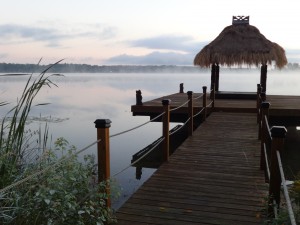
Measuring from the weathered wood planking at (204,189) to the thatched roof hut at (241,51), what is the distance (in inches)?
316

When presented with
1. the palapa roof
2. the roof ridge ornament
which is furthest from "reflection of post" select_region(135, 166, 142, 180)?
the roof ridge ornament

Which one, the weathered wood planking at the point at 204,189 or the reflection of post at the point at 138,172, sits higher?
the weathered wood planking at the point at 204,189

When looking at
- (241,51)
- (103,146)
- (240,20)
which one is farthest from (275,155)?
(240,20)

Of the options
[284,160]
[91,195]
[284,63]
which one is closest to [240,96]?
[284,63]

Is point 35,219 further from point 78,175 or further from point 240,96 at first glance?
point 240,96

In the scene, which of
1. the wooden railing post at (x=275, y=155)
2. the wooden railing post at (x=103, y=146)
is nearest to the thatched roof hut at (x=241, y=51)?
the wooden railing post at (x=275, y=155)

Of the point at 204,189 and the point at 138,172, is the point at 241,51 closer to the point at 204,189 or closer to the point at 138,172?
the point at 138,172

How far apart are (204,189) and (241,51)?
1154 centimetres

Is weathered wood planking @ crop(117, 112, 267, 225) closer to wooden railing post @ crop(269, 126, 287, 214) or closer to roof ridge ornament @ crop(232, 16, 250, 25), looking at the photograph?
wooden railing post @ crop(269, 126, 287, 214)

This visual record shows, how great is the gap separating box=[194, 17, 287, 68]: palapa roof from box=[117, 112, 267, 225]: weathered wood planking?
8.04 meters

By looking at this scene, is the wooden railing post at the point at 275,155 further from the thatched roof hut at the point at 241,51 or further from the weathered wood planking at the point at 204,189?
the thatched roof hut at the point at 241,51

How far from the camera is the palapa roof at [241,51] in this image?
14688mm

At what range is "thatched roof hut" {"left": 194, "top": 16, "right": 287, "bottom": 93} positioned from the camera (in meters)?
14.7

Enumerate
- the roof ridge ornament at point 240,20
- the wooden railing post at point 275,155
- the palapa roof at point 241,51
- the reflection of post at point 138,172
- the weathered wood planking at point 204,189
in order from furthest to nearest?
the roof ridge ornament at point 240,20 → the palapa roof at point 241,51 → the reflection of post at point 138,172 → the weathered wood planking at point 204,189 → the wooden railing post at point 275,155
